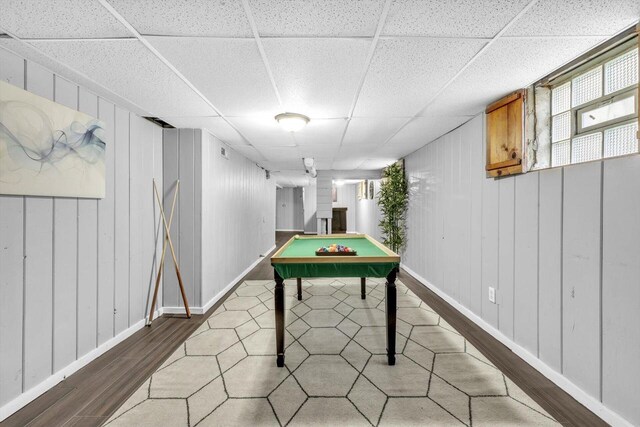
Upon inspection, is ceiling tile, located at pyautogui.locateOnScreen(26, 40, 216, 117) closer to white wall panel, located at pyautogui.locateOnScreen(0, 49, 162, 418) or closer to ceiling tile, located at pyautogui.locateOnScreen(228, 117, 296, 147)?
white wall panel, located at pyautogui.locateOnScreen(0, 49, 162, 418)

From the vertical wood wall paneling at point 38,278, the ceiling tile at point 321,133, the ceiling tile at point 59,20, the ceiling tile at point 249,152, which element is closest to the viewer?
the ceiling tile at point 59,20

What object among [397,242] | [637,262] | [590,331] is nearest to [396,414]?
[590,331]

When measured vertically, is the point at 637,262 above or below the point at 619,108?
below

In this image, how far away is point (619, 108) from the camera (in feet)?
5.17

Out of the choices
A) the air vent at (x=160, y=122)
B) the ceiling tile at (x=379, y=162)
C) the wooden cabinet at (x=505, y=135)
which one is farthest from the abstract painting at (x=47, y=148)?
the ceiling tile at (x=379, y=162)

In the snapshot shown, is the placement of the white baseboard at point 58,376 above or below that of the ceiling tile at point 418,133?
below

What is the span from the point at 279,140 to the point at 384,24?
264 cm

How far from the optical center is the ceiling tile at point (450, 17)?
50.3 inches

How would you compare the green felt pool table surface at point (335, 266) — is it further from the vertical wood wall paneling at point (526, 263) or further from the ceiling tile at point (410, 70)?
the ceiling tile at point (410, 70)

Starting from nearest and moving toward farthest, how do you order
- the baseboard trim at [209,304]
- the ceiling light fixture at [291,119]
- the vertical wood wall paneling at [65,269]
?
the vertical wood wall paneling at [65,269]
the ceiling light fixture at [291,119]
the baseboard trim at [209,304]

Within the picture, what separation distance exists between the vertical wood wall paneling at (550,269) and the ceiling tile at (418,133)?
1276 mm

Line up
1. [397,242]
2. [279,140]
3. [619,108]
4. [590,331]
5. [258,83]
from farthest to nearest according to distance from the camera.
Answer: [397,242] → [279,140] → [258,83] → [590,331] → [619,108]

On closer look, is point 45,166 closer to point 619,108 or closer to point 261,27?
point 261,27

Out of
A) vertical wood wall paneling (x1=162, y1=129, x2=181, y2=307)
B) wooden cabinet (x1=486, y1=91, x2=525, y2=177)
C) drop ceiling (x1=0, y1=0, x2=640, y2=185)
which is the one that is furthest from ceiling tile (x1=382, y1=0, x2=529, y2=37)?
vertical wood wall paneling (x1=162, y1=129, x2=181, y2=307)
